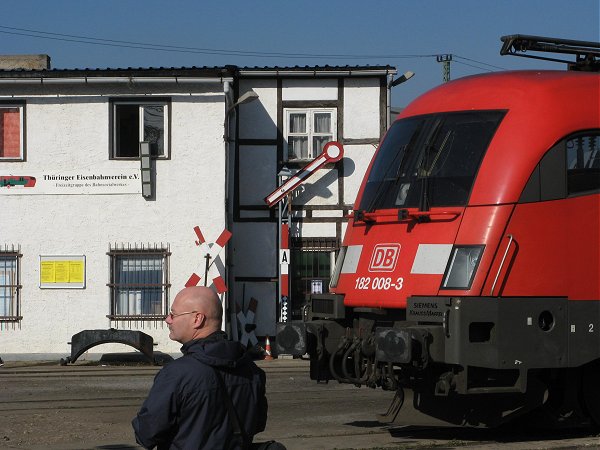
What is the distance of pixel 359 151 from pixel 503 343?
1452cm

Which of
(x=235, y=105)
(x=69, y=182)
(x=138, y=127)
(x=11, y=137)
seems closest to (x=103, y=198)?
(x=69, y=182)

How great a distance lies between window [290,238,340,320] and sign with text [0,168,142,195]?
142 inches

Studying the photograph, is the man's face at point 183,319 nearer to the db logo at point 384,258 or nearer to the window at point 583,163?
the db logo at point 384,258

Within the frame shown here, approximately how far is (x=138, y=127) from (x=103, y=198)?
1.53 metres

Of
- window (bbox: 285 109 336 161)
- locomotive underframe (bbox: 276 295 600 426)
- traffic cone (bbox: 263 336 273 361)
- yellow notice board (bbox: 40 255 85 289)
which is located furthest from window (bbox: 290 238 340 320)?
locomotive underframe (bbox: 276 295 600 426)

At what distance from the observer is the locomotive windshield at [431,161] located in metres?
10.4

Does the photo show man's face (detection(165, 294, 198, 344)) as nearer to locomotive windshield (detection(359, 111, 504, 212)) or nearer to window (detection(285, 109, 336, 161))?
locomotive windshield (detection(359, 111, 504, 212))

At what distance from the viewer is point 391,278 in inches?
416

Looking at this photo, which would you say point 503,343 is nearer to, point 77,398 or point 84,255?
point 77,398

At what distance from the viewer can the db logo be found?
10594mm

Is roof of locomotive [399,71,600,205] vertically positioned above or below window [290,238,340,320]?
above

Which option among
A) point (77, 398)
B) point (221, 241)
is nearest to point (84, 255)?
point (221, 241)

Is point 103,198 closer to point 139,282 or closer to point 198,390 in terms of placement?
point 139,282

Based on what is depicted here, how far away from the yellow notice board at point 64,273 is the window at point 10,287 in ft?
1.62
